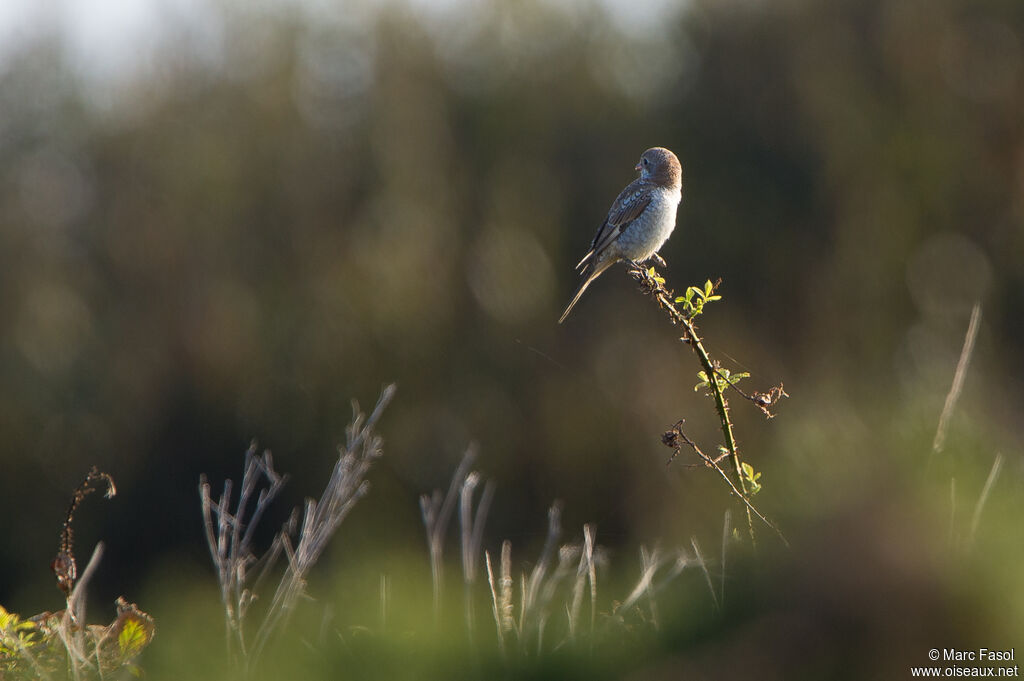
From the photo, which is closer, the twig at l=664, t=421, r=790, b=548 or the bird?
the twig at l=664, t=421, r=790, b=548

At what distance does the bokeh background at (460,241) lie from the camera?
575 inches

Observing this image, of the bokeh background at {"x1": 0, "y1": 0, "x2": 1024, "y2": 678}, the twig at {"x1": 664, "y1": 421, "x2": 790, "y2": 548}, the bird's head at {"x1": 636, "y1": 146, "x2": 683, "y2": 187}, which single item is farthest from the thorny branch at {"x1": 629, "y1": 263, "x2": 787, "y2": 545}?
the bokeh background at {"x1": 0, "y1": 0, "x2": 1024, "y2": 678}

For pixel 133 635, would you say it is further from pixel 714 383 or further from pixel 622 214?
pixel 622 214

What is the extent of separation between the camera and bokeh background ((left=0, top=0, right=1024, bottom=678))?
14594 mm

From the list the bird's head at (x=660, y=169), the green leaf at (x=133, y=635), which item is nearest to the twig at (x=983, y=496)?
the green leaf at (x=133, y=635)

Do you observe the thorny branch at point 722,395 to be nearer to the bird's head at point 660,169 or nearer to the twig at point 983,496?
the twig at point 983,496

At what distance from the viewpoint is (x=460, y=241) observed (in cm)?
1630

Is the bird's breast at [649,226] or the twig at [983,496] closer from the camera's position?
the twig at [983,496]

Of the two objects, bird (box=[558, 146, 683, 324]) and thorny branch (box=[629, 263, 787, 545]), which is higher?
→ bird (box=[558, 146, 683, 324])

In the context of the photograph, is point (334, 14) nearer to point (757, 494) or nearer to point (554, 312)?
point (554, 312)

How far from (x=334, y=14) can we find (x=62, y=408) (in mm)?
6862

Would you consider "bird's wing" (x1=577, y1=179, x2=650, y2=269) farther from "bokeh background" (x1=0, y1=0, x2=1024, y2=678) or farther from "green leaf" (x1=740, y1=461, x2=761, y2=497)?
"bokeh background" (x1=0, y1=0, x2=1024, y2=678)

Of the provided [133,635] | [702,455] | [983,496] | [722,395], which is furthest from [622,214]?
[983,496]

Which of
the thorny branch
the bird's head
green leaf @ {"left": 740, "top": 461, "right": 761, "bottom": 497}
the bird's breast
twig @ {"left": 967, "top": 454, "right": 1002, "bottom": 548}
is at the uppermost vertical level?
the bird's head
